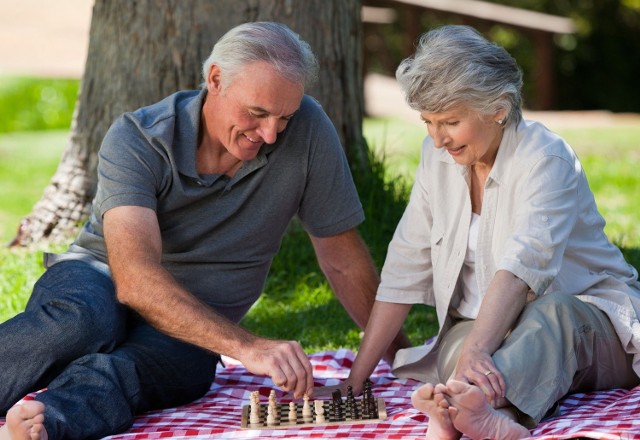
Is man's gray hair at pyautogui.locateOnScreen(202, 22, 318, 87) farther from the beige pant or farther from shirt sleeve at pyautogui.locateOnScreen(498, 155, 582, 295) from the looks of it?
the beige pant

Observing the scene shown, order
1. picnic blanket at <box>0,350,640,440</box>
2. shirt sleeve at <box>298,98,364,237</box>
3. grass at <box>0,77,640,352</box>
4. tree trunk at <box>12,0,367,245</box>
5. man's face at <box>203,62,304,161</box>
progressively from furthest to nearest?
1. tree trunk at <box>12,0,367,245</box>
2. grass at <box>0,77,640,352</box>
3. shirt sleeve at <box>298,98,364,237</box>
4. man's face at <box>203,62,304,161</box>
5. picnic blanket at <box>0,350,640,440</box>

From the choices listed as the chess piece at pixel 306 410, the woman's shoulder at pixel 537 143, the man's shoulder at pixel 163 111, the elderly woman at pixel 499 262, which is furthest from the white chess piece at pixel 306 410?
the man's shoulder at pixel 163 111

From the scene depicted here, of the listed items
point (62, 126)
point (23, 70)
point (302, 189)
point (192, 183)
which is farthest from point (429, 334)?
point (23, 70)

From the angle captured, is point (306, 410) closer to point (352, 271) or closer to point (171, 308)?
point (171, 308)

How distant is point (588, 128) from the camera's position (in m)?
13.1

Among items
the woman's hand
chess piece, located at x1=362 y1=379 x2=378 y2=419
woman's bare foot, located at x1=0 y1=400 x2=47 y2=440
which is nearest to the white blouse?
the woman's hand

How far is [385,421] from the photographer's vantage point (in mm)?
3549

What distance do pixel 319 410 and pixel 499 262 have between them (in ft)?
2.52

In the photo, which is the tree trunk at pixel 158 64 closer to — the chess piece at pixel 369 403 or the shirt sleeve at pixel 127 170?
the shirt sleeve at pixel 127 170

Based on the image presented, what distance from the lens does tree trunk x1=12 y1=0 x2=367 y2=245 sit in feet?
19.0

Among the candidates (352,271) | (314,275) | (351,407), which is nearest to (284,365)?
(351,407)

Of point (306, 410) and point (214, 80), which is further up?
point (214, 80)

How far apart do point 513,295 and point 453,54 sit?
0.79m

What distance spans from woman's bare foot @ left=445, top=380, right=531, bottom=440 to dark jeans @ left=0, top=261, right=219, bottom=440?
42.7 inches
